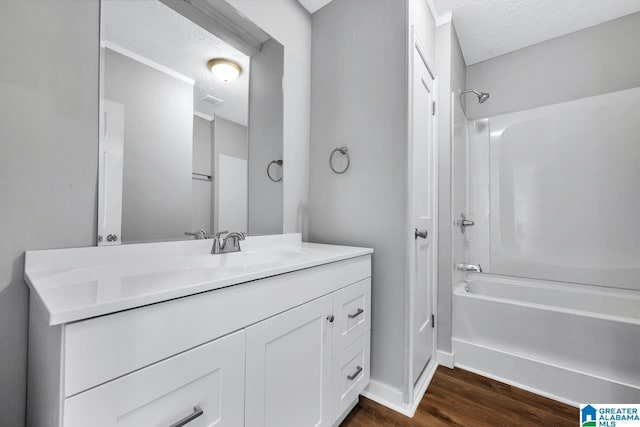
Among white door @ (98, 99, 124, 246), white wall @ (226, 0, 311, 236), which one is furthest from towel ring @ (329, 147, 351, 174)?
white door @ (98, 99, 124, 246)

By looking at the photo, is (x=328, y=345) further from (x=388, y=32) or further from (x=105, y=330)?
(x=388, y=32)

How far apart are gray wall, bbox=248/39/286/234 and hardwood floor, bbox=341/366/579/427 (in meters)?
1.12

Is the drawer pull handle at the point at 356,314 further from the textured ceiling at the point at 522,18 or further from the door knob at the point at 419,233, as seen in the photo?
the textured ceiling at the point at 522,18

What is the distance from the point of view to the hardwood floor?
1.34m

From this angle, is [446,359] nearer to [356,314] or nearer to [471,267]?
[471,267]

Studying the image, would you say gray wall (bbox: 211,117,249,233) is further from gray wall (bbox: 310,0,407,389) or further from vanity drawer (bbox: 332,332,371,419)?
vanity drawer (bbox: 332,332,371,419)

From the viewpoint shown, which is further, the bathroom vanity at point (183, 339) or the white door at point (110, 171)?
the white door at point (110, 171)

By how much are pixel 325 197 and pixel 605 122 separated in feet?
7.41

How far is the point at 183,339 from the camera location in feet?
2.07

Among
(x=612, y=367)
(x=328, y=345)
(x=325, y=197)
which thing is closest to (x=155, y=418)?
(x=328, y=345)

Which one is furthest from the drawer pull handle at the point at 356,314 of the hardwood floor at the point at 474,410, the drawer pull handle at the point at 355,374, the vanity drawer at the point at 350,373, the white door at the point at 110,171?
the white door at the point at 110,171

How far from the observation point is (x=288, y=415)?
3.01 ft

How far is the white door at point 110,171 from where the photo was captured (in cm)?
94

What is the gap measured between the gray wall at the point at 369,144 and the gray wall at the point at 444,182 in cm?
72
